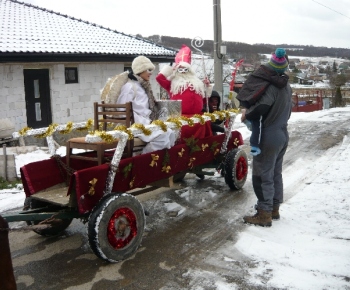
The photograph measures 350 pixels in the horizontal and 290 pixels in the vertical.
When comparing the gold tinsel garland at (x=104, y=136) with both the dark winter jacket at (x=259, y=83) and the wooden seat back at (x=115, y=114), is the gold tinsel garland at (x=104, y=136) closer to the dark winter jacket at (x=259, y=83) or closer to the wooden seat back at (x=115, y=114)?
the wooden seat back at (x=115, y=114)

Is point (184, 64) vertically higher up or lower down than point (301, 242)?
higher up

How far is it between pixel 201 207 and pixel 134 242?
179cm

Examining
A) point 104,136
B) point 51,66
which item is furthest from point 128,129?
point 51,66

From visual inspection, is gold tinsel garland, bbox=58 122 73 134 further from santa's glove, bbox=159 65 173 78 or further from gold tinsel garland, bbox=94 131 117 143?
santa's glove, bbox=159 65 173 78

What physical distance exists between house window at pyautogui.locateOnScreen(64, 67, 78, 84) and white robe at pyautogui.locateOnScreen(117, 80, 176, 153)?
8.33 m

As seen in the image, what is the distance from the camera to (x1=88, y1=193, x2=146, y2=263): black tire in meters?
3.86

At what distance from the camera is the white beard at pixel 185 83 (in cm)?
604

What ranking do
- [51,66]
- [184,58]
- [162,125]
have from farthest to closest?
→ [51,66] < [184,58] < [162,125]

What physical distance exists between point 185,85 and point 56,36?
8.95m

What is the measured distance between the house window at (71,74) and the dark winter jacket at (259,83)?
30.1 ft

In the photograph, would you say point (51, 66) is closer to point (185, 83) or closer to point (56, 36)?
point (56, 36)

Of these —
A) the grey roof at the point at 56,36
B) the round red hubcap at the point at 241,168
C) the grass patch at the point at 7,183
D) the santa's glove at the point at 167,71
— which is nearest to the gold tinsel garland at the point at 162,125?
the santa's glove at the point at 167,71

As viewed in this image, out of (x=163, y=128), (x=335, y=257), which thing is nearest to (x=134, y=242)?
(x=163, y=128)

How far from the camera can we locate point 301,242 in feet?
14.7
